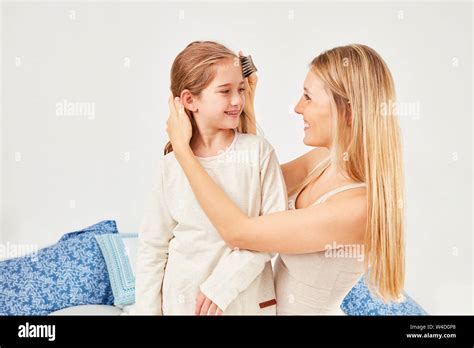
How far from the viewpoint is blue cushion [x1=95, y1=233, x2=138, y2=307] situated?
8.55ft

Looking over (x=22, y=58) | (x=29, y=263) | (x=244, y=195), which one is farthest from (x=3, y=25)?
(x=244, y=195)

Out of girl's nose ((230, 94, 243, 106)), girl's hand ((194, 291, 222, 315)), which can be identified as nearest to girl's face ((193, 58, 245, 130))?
girl's nose ((230, 94, 243, 106))

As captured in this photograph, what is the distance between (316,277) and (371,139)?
1.29ft

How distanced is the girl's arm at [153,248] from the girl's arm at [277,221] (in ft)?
0.46

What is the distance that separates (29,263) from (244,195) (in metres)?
1.36

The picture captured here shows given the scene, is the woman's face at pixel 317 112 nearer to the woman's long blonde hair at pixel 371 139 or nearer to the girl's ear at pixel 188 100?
the woman's long blonde hair at pixel 371 139

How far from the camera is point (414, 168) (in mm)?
2453

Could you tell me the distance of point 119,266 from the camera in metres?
2.66

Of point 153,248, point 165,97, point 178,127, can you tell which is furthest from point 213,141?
point 165,97

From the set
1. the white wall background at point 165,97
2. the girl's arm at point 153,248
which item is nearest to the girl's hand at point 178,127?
the girl's arm at point 153,248

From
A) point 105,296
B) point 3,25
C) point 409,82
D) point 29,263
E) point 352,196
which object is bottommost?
point 105,296
